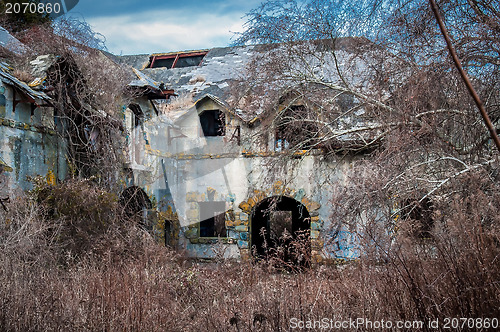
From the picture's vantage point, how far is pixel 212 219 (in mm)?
15039

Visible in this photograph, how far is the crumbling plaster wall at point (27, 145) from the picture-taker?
28.9 feet

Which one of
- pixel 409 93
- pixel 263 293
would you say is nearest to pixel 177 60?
pixel 409 93

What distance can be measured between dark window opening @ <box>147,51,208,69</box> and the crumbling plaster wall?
9.90m

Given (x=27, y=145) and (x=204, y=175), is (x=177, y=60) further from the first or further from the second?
(x=27, y=145)

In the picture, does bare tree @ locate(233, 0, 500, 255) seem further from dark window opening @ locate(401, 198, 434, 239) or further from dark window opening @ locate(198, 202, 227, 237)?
dark window opening @ locate(198, 202, 227, 237)

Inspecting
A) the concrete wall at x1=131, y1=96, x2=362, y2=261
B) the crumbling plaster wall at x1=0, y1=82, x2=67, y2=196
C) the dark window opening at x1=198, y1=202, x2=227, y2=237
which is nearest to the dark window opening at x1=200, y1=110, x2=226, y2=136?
the concrete wall at x1=131, y1=96, x2=362, y2=261

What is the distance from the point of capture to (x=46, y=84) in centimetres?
1022

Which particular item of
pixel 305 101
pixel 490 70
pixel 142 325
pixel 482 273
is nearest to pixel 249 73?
pixel 305 101

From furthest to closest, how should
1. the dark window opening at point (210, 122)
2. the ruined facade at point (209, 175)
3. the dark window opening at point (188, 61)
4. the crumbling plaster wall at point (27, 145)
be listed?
the dark window opening at point (188, 61), the dark window opening at point (210, 122), the ruined facade at point (209, 175), the crumbling plaster wall at point (27, 145)

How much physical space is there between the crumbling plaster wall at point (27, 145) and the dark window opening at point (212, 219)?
5.51 metres

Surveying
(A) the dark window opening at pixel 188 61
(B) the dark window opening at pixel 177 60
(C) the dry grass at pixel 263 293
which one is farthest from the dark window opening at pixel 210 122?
(C) the dry grass at pixel 263 293

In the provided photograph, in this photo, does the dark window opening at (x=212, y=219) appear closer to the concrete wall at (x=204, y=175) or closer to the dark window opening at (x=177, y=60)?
the concrete wall at (x=204, y=175)

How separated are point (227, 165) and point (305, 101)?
5025 millimetres

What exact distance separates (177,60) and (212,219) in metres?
8.13
